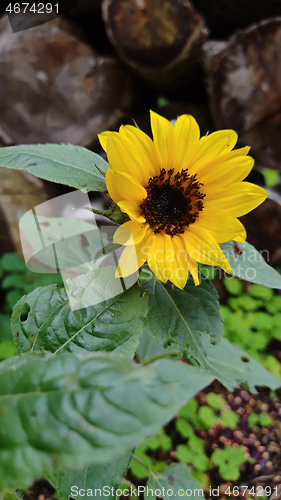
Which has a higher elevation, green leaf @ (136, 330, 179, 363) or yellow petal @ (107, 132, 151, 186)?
yellow petal @ (107, 132, 151, 186)

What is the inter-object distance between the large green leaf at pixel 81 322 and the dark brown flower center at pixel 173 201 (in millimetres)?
131

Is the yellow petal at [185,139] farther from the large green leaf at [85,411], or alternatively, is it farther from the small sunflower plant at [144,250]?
the large green leaf at [85,411]

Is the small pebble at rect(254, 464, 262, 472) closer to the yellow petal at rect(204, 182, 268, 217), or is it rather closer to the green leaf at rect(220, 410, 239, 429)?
the green leaf at rect(220, 410, 239, 429)

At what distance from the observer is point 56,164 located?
567mm

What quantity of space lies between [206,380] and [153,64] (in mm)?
1323

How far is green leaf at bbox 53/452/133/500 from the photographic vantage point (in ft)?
1.73

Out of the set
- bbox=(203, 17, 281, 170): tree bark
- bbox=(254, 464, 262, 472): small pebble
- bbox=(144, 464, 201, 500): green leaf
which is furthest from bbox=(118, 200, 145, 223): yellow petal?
bbox=(254, 464, 262, 472): small pebble

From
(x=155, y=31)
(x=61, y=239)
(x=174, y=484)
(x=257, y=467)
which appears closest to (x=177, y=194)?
(x=61, y=239)

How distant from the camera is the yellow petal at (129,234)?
0.51 metres

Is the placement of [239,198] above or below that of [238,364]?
above

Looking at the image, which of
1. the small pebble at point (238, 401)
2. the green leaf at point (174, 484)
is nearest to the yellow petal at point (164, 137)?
the green leaf at point (174, 484)

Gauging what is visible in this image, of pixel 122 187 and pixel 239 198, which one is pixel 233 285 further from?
pixel 122 187

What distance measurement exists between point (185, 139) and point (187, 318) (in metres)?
0.33

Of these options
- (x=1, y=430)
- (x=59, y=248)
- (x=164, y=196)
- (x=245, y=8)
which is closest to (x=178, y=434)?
(x=59, y=248)
